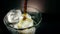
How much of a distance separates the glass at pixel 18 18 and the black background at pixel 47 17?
4cm

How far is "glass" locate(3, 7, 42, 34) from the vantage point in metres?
0.67

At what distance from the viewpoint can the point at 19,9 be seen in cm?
76

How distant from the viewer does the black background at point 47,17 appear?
76 centimetres

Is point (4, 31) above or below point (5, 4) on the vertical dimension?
below

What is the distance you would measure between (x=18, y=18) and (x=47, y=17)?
0.42 ft

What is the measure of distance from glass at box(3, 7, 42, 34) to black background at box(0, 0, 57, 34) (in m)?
0.04

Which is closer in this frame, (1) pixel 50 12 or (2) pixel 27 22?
(2) pixel 27 22

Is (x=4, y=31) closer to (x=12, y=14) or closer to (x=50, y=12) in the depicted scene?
(x=12, y=14)

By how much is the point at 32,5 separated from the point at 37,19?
0.37 ft

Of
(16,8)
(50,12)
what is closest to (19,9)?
(16,8)

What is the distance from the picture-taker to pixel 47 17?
2.56 feet

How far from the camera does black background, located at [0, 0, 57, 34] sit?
758mm

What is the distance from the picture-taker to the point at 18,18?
27.9 inches

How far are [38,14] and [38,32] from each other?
65 millimetres
